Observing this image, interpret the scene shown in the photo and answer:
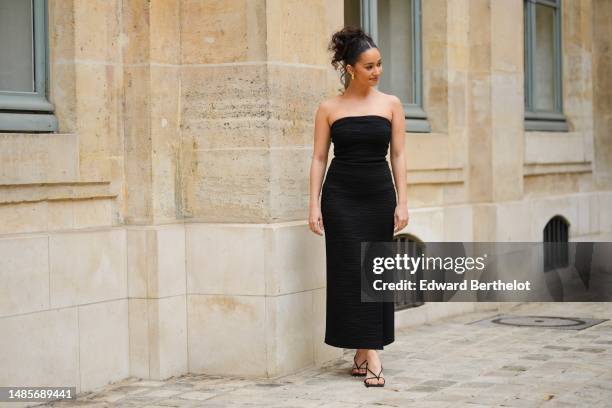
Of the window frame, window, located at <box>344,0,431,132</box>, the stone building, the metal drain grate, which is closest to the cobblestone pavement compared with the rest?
the stone building

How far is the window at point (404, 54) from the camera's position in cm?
1091

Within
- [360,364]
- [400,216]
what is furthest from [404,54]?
[360,364]

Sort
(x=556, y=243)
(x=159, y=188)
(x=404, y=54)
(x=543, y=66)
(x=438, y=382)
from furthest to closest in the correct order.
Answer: (x=543, y=66) → (x=556, y=243) → (x=404, y=54) → (x=159, y=188) → (x=438, y=382)

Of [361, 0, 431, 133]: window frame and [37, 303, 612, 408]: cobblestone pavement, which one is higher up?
[361, 0, 431, 133]: window frame

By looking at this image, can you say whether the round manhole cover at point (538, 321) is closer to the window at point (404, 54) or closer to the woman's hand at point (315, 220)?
the window at point (404, 54)

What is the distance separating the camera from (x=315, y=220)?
7766mm

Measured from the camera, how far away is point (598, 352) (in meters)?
8.75

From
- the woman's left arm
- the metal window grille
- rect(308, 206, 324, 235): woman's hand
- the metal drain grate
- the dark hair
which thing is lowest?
the metal drain grate

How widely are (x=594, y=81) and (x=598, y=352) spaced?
20.6ft

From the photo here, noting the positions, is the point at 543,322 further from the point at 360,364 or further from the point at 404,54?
the point at 360,364

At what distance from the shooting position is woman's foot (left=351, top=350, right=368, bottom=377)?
7895 mm

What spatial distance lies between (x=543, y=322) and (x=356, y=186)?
3.48 m

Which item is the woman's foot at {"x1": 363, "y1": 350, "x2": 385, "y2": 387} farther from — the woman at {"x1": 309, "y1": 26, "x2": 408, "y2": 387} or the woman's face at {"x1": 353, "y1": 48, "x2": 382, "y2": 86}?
the woman's face at {"x1": 353, "y1": 48, "x2": 382, "y2": 86}

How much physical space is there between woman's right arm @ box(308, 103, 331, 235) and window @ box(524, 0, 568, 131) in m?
5.49
